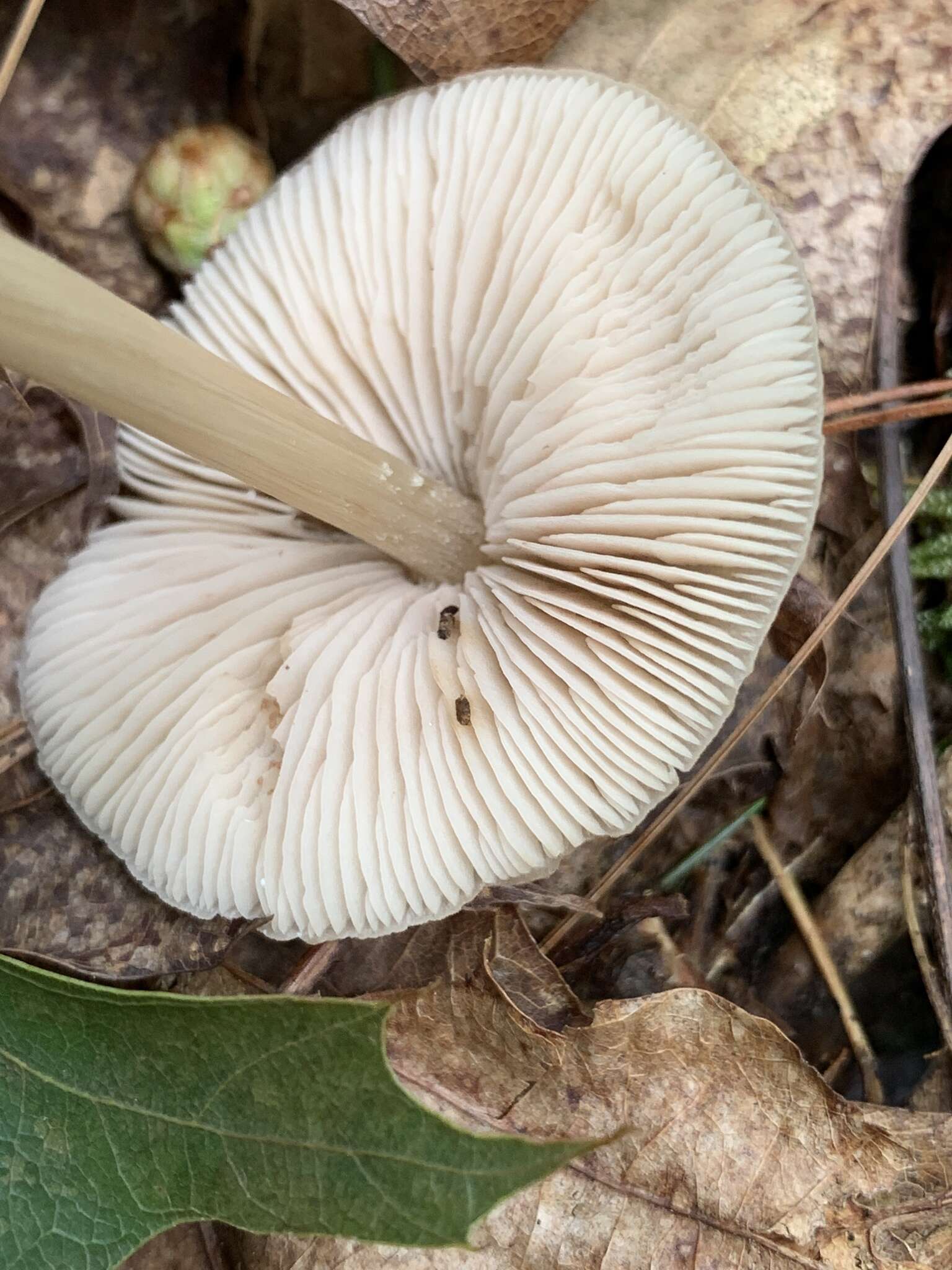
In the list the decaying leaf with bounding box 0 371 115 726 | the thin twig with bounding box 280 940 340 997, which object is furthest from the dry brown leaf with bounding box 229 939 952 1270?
the decaying leaf with bounding box 0 371 115 726

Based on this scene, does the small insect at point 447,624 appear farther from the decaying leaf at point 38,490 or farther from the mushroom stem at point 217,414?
the decaying leaf at point 38,490

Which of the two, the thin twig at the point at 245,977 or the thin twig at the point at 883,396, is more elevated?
the thin twig at the point at 883,396

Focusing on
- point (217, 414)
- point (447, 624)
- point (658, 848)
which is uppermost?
point (217, 414)

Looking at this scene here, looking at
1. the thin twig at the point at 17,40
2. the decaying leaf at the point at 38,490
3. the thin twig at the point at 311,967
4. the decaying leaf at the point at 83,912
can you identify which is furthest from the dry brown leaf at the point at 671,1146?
the thin twig at the point at 17,40

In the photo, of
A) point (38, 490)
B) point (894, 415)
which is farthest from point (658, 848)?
point (38, 490)

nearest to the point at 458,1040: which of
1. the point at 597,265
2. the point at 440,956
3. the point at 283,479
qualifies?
the point at 440,956

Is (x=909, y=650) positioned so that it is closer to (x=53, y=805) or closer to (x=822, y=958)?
(x=822, y=958)

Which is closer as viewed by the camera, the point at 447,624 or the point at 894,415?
the point at 447,624
